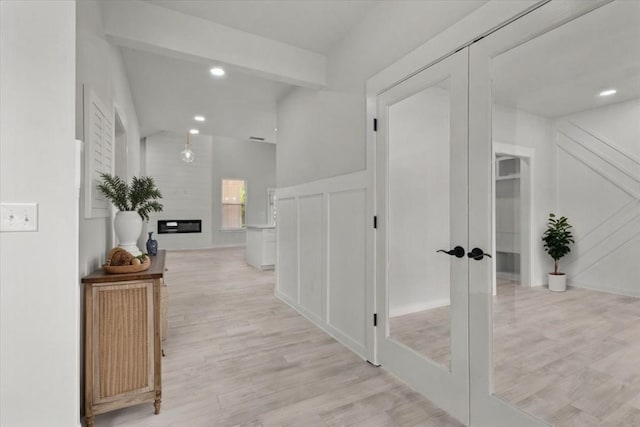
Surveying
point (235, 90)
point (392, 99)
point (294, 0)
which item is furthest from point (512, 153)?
point (235, 90)

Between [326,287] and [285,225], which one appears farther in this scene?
[285,225]

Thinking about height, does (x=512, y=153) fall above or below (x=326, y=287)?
above

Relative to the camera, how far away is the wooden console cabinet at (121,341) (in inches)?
67.7

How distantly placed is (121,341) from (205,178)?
30.0ft

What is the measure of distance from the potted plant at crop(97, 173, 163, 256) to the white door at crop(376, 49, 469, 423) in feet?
5.97

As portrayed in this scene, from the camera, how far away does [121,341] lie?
179 centimetres

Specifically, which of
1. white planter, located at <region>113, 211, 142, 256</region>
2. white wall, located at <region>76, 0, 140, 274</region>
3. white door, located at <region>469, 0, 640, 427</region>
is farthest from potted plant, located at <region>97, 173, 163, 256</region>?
white door, located at <region>469, 0, 640, 427</region>

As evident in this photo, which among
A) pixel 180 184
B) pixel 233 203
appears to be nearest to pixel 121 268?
pixel 180 184

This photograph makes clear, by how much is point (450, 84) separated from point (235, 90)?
326cm

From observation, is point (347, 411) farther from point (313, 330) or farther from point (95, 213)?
point (95, 213)

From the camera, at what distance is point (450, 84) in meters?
1.85

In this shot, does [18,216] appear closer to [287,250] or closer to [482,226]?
[482,226]

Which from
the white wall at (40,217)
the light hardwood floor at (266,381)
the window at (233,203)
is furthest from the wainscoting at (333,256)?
the window at (233,203)

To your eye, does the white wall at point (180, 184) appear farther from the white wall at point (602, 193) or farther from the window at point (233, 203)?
the white wall at point (602, 193)
